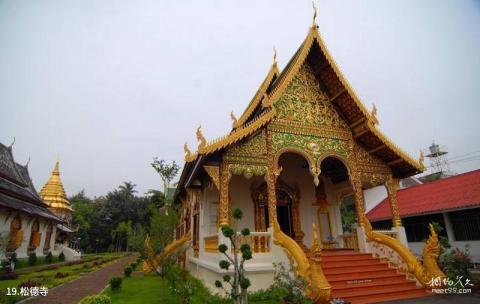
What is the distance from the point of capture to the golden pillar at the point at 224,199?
23.2 ft

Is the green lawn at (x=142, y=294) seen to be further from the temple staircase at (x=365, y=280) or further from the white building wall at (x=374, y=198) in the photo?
the white building wall at (x=374, y=198)

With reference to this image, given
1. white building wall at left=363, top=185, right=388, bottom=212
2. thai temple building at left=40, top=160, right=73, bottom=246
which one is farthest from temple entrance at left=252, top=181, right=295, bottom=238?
thai temple building at left=40, top=160, right=73, bottom=246

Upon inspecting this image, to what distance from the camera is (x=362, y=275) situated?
7020 mm

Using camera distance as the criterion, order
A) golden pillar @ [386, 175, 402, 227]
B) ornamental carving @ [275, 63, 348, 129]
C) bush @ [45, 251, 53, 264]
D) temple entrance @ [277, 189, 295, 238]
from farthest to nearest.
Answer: bush @ [45, 251, 53, 264], temple entrance @ [277, 189, 295, 238], golden pillar @ [386, 175, 402, 227], ornamental carving @ [275, 63, 348, 129]

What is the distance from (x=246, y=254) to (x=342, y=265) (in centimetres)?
453

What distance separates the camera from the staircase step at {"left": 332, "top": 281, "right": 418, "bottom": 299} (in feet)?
20.4

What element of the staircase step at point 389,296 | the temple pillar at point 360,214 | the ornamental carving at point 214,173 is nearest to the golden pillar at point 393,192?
the temple pillar at point 360,214

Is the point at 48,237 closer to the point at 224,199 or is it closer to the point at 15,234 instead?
the point at 15,234

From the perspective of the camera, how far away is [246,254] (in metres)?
3.85

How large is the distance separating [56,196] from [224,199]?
3036cm

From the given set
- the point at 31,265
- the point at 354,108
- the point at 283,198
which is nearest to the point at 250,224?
the point at 283,198

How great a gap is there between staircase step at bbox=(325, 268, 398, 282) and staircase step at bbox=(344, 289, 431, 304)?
56cm

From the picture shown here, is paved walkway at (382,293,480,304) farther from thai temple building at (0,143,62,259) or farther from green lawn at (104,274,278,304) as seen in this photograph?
thai temple building at (0,143,62,259)

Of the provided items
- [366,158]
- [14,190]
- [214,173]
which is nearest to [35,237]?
[14,190]
